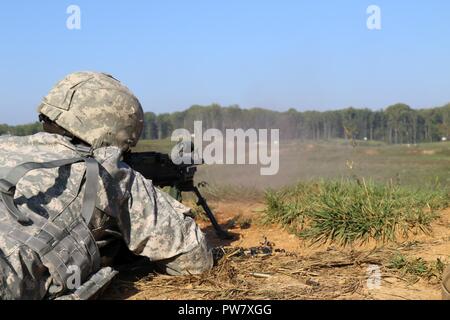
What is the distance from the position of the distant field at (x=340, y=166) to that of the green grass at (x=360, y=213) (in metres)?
0.46

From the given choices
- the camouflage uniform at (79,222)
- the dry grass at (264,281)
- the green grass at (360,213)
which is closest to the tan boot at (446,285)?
the dry grass at (264,281)

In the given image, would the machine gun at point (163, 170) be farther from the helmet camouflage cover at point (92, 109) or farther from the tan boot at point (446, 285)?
the tan boot at point (446, 285)

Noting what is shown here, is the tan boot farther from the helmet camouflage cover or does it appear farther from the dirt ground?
the helmet camouflage cover

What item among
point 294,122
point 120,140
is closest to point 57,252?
point 120,140

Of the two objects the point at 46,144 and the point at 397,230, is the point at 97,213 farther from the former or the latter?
the point at 397,230

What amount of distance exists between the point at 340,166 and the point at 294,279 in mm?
10536

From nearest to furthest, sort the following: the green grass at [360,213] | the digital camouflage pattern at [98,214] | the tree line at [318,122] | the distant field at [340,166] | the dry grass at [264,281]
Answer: the digital camouflage pattern at [98,214]
the dry grass at [264,281]
the green grass at [360,213]
the distant field at [340,166]
the tree line at [318,122]

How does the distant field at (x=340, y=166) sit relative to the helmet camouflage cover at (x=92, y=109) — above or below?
below

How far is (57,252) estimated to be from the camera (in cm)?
288

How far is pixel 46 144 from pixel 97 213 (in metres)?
0.56

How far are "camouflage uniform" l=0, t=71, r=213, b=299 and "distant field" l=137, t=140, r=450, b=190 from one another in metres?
2.98

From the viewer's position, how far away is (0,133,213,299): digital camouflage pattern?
278 cm

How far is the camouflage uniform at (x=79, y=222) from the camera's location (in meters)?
2.80

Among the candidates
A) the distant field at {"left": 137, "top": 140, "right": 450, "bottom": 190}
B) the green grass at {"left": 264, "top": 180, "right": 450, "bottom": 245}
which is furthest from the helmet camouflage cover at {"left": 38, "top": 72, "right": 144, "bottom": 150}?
the distant field at {"left": 137, "top": 140, "right": 450, "bottom": 190}
